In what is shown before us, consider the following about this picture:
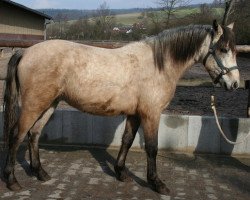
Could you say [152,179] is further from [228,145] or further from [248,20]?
[248,20]

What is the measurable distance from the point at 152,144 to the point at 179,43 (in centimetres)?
112

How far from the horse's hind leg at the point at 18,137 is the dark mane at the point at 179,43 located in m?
1.38

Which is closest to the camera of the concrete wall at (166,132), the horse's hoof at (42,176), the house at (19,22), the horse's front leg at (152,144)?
the horse's front leg at (152,144)

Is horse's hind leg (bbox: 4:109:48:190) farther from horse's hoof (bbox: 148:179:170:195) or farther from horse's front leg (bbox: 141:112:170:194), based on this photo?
horse's hoof (bbox: 148:179:170:195)

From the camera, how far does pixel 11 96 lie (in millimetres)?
3867

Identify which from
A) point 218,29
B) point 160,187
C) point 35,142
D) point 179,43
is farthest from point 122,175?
point 218,29

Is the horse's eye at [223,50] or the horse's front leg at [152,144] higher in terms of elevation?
the horse's eye at [223,50]

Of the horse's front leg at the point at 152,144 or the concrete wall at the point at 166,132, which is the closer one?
the horse's front leg at the point at 152,144

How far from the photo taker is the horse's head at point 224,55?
370 centimetres

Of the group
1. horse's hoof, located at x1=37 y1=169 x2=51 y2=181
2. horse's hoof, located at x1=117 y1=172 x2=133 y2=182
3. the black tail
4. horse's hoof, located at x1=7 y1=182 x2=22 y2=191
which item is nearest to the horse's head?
horse's hoof, located at x1=117 y1=172 x2=133 y2=182

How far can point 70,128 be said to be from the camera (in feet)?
17.5

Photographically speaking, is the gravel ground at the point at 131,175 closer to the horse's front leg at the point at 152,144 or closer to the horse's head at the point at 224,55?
the horse's front leg at the point at 152,144

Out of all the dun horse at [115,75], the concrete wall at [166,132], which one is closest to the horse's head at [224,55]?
the dun horse at [115,75]

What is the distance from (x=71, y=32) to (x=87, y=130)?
30.7 m
